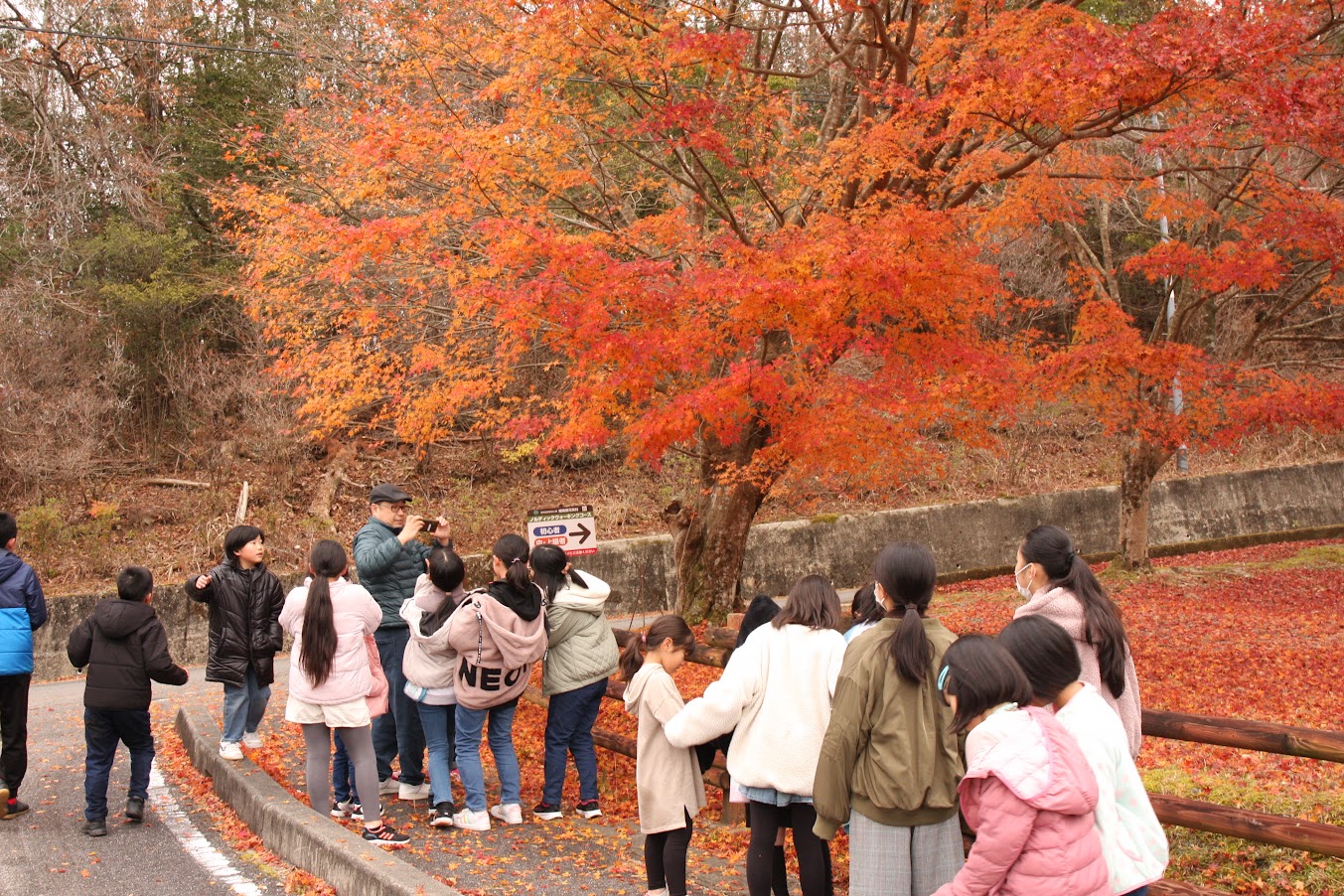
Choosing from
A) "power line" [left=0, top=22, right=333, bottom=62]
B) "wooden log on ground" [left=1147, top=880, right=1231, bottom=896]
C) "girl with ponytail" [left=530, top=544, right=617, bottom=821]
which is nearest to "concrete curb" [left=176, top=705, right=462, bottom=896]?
"girl with ponytail" [left=530, top=544, right=617, bottom=821]

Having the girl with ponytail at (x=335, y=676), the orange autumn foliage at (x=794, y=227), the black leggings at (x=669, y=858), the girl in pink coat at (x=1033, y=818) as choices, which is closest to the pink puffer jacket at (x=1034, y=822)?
the girl in pink coat at (x=1033, y=818)

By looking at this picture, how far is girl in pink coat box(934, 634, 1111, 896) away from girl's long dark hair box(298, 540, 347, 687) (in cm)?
403

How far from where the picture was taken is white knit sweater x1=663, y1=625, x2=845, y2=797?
4.40m

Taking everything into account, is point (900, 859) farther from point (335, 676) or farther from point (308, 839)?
point (335, 676)

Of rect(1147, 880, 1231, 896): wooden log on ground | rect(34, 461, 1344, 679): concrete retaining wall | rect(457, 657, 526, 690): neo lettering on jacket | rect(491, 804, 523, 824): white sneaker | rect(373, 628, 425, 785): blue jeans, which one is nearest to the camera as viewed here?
rect(1147, 880, 1231, 896): wooden log on ground

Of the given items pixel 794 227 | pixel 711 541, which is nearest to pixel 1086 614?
pixel 794 227

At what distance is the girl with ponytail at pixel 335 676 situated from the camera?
5918 mm

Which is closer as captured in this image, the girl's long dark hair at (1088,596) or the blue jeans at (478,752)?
the girl's long dark hair at (1088,596)

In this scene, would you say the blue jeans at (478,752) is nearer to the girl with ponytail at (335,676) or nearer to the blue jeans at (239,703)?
the girl with ponytail at (335,676)

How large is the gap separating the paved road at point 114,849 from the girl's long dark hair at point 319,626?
1116mm

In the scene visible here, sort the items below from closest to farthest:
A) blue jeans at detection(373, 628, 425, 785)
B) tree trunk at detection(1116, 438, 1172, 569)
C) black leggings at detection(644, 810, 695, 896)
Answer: black leggings at detection(644, 810, 695, 896), blue jeans at detection(373, 628, 425, 785), tree trunk at detection(1116, 438, 1172, 569)

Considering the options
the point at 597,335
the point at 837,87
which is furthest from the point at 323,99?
the point at 597,335

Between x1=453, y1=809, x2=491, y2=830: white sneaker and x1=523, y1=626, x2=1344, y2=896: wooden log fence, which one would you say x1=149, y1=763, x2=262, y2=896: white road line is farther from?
x1=523, y1=626, x2=1344, y2=896: wooden log fence

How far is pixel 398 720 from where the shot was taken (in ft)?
22.6
